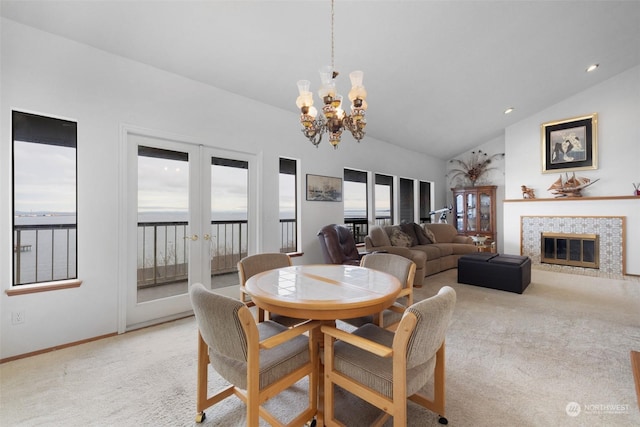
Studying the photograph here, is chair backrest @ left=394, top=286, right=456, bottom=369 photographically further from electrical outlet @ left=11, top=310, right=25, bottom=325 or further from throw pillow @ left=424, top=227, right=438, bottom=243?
throw pillow @ left=424, top=227, right=438, bottom=243

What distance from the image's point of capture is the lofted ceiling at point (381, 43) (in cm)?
222

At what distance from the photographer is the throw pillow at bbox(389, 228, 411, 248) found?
4789mm

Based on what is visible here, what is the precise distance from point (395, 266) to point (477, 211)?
601 centimetres

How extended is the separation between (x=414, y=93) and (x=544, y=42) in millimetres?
1681

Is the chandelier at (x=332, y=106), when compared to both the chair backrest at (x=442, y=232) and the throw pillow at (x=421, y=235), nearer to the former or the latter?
the throw pillow at (x=421, y=235)

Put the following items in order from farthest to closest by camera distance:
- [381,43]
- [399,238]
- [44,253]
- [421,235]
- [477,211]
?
[477,211]
[421,235]
[399,238]
[381,43]
[44,253]

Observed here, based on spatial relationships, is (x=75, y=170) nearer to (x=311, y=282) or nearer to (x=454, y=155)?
(x=311, y=282)

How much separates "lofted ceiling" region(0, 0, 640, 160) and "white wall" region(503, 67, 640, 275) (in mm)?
435

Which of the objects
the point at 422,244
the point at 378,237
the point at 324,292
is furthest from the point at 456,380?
the point at 422,244

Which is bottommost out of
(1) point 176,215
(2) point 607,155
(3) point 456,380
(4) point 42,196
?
(3) point 456,380

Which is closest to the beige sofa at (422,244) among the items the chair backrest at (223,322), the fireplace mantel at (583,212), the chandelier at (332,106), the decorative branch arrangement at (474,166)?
the fireplace mantel at (583,212)

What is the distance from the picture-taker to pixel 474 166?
738cm

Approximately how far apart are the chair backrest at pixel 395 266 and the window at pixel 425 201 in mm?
5301

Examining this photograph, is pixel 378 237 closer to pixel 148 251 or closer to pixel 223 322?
pixel 148 251
